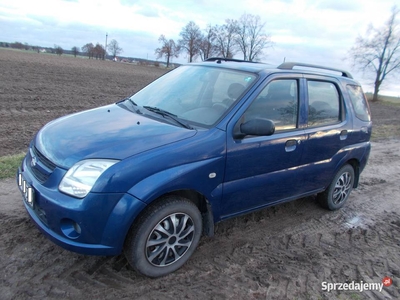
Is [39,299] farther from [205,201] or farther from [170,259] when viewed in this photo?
[205,201]

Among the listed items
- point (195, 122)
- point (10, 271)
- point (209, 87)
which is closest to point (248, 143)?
point (195, 122)

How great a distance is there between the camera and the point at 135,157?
2762 mm

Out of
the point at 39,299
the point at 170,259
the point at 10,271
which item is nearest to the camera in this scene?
the point at 39,299

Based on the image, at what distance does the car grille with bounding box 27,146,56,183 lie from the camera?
2.88 metres

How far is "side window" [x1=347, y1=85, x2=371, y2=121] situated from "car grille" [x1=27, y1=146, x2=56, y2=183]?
159 inches

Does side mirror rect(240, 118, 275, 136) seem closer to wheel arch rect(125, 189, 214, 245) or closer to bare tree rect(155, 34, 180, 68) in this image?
wheel arch rect(125, 189, 214, 245)

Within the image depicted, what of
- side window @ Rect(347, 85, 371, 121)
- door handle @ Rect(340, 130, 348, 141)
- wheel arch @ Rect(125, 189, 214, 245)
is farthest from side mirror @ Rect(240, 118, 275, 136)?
side window @ Rect(347, 85, 371, 121)

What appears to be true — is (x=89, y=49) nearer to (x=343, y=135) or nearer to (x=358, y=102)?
(x=358, y=102)

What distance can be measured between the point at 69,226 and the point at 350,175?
158 inches

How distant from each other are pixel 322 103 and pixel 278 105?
88cm

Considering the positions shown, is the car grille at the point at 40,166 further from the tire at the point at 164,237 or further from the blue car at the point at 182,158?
the tire at the point at 164,237

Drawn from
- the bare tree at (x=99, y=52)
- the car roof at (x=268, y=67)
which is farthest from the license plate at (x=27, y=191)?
the bare tree at (x=99, y=52)

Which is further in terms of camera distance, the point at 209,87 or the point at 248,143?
the point at 209,87

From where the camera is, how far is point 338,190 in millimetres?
4945
